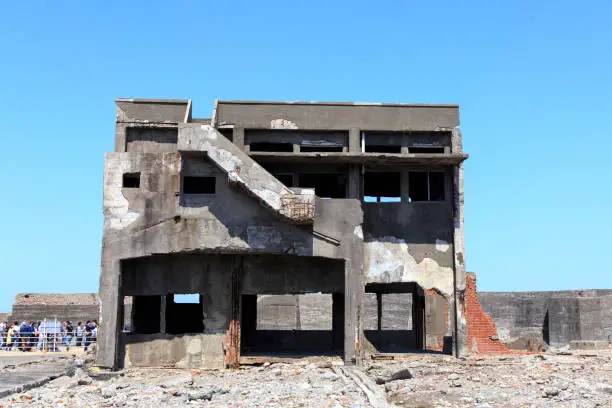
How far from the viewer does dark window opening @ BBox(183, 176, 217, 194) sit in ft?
68.6

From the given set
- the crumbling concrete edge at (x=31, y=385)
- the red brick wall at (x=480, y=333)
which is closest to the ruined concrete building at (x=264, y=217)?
the red brick wall at (x=480, y=333)

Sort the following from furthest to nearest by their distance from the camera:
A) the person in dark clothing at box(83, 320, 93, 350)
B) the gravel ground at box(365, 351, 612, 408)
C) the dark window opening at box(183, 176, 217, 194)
→ the person in dark clothing at box(83, 320, 93, 350), the dark window opening at box(183, 176, 217, 194), the gravel ground at box(365, 351, 612, 408)

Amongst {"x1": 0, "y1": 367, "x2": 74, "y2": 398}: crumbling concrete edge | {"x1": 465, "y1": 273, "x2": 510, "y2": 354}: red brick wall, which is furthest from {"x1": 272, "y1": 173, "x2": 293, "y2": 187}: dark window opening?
{"x1": 0, "y1": 367, "x2": 74, "y2": 398}: crumbling concrete edge

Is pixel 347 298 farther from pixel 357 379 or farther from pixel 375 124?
pixel 375 124

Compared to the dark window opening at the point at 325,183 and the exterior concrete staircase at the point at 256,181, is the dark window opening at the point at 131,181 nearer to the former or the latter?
the exterior concrete staircase at the point at 256,181

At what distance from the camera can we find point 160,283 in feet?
69.0

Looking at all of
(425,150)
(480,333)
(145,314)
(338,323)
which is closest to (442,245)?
(425,150)

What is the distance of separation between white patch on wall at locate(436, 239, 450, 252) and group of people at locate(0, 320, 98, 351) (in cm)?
1365

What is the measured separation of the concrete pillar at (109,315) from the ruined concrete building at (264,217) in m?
0.03

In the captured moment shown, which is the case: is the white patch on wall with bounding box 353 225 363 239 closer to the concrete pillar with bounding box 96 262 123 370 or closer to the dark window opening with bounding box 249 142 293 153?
the dark window opening with bounding box 249 142 293 153

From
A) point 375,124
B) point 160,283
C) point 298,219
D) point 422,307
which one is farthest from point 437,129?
point 160,283

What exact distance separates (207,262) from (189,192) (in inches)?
86.2

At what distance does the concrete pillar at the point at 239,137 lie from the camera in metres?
21.6

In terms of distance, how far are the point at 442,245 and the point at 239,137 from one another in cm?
726
